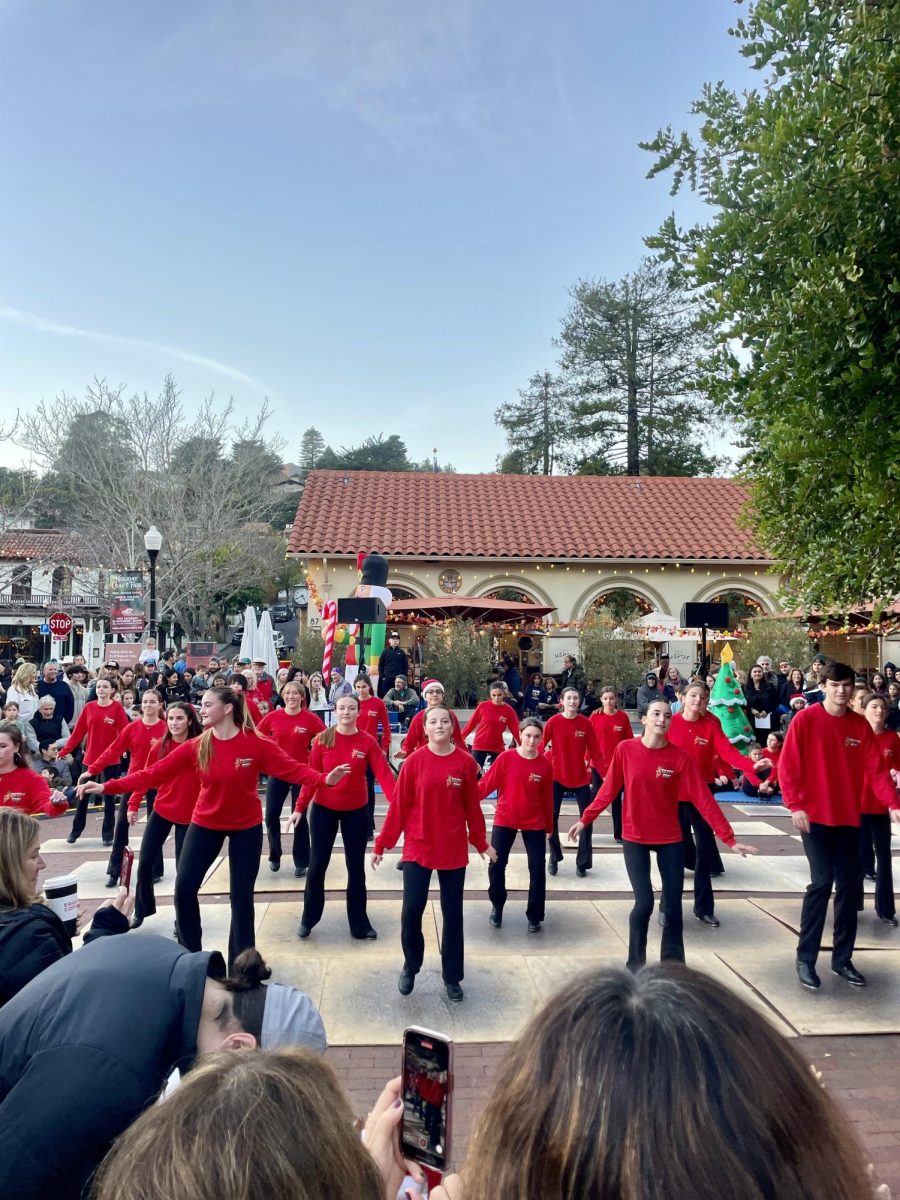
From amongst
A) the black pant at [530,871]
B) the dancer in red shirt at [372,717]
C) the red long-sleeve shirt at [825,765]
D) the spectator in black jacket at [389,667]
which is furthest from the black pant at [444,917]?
the spectator in black jacket at [389,667]

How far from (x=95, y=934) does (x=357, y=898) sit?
3.91m

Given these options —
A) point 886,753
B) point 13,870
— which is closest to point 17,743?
point 13,870

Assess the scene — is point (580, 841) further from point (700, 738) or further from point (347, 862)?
point (347, 862)

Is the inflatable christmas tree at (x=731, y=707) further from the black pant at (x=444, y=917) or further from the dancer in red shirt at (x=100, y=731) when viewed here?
the dancer in red shirt at (x=100, y=731)

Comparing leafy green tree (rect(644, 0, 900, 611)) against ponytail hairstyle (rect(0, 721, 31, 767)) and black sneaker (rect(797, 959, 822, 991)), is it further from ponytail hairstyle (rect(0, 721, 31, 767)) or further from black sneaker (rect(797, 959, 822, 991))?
ponytail hairstyle (rect(0, 721, 31, 767))

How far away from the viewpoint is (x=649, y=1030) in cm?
112

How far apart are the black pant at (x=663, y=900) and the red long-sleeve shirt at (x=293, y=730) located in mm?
4054

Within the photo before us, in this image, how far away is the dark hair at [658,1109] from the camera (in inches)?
40.0

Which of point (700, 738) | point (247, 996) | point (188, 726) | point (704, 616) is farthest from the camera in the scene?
point (704, 616)

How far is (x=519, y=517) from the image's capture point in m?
26.3

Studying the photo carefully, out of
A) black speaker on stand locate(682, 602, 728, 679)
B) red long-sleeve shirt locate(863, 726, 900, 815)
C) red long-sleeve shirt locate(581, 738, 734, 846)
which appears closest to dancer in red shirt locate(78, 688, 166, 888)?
red long-sleeve shirt locate(581, 738, 734, 846)

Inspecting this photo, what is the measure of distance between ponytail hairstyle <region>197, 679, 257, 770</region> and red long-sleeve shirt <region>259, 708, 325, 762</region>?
8.28 feet

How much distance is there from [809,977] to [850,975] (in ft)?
1.12

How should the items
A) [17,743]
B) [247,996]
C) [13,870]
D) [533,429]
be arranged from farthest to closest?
[533,429] → [17,743] → [13,870] → [247,996]
